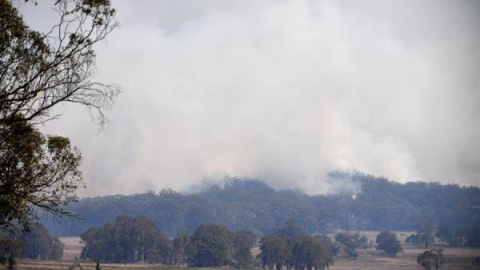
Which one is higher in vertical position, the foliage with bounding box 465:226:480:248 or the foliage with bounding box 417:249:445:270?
the foliage with bounding box 465:226:480:248

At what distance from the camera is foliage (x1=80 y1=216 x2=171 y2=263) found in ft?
464

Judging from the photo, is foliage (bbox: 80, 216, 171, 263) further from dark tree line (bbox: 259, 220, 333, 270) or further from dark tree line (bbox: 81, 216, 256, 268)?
dark tree line (bbox: 259, 220, 333, 270)

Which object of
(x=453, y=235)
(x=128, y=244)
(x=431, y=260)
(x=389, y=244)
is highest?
(x=453, y=235)

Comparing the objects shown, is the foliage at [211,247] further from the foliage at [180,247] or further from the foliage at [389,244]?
the foliage at [389,244]

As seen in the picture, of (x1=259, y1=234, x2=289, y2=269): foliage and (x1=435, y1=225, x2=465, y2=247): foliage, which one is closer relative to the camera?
(x1=259, y1=234, x2=289, y2=269): foliage

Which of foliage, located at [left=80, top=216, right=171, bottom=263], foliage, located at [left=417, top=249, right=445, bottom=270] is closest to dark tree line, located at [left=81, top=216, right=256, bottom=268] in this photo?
foliage, located at [left=80, top=216, right=171, bottom=263]

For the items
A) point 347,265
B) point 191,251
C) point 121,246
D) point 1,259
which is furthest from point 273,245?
point 1,259

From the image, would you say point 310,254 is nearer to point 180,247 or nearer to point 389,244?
point 180,247

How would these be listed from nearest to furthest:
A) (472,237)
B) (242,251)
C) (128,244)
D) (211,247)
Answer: (211,247) < (242,251) < (128,244) < (472,237)

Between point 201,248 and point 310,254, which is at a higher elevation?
point 201,248

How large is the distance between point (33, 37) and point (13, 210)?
6936mm

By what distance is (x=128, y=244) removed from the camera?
143000 mm

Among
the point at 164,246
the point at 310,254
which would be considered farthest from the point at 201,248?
the point at 310,254

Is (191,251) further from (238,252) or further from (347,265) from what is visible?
(347,265)
